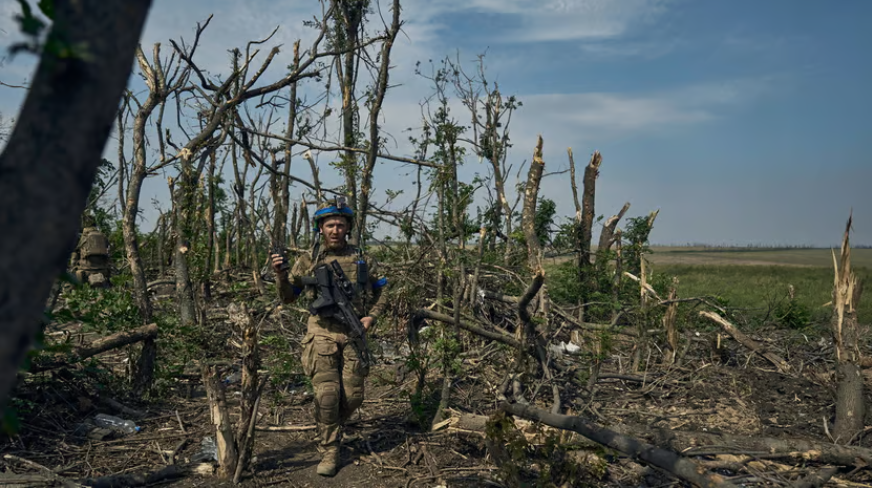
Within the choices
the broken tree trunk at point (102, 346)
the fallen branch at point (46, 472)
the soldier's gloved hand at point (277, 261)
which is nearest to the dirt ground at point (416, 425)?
the fallen branch at point (46, 472)

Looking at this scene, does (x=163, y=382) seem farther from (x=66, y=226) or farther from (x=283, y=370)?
(x=66, y=226)

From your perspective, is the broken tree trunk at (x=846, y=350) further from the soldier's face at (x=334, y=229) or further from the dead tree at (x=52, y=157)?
the dead tree at (x=52, y=157)

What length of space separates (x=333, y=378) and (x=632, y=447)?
7.43 feet

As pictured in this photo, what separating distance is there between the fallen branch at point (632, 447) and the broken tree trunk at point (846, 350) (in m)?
2.55

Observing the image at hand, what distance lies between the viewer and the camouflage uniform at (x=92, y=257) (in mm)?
8898

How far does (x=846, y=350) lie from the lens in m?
6.01

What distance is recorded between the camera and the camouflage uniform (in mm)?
8898

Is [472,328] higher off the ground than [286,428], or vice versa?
[472,328]

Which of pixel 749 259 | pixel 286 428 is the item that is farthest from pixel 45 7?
pixel 749 259

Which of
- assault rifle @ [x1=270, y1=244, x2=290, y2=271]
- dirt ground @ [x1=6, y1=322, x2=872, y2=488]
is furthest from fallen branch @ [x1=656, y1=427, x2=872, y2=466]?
assault rifle @ [x1=270, y1=244, x2=290, y2=271]

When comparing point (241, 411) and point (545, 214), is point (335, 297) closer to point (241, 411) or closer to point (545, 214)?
point (241, 411)

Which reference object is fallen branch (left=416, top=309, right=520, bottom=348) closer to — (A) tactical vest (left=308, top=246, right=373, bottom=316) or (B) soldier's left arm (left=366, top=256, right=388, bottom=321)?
(B) soldier's left arm (left=366, top=256, right=388, bottom=321)

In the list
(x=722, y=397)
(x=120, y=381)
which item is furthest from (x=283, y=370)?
(x=722, y=397)

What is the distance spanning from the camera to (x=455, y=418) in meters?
5.39
